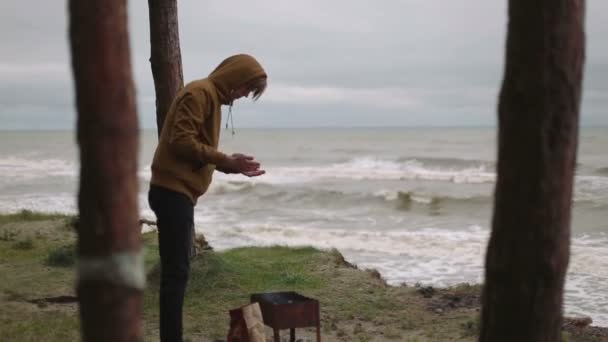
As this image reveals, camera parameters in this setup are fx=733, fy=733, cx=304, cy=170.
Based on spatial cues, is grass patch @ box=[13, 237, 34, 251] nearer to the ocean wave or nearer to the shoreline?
the shoreline

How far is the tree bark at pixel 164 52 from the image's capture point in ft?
21.0

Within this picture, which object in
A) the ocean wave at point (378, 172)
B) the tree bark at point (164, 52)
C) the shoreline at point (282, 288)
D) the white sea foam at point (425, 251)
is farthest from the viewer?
the ocean wave at point (378, 172)

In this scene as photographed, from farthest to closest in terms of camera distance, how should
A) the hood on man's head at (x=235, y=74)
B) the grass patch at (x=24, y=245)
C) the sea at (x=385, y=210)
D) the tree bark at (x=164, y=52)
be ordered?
the sea at (x=385, y=210), the grass patch at (x=24, y=245), the tree bark at (x=164, y=52), the hood on man's head at (x=235, y=74)

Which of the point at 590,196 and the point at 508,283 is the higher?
the point at 508,283

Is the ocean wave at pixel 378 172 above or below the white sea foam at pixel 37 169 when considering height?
above

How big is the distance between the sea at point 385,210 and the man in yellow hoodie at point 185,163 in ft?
1.54

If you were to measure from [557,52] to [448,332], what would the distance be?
3.57 metres

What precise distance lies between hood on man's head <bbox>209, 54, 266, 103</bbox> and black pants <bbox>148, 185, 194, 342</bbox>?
62 centimetres

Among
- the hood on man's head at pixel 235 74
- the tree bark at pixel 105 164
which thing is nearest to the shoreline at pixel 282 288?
the hood on man's head at pixel 235 74

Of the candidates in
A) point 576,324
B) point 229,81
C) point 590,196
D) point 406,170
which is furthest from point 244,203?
point 229,81

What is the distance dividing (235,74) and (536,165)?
6.26ft

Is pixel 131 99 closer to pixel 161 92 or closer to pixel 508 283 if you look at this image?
pixel 508 283

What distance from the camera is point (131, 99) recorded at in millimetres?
2203

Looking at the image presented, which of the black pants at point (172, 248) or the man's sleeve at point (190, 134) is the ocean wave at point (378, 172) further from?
the man's sleeve at point (190, 134)
